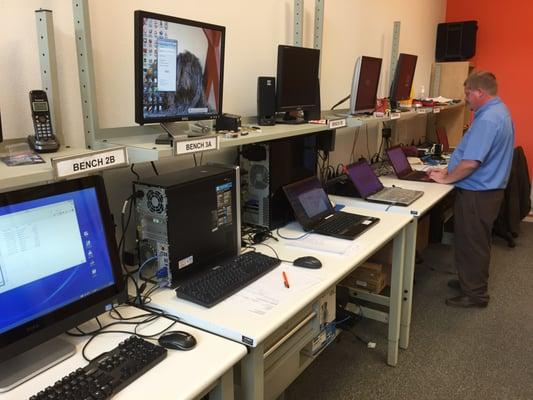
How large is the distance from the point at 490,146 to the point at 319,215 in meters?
1.27

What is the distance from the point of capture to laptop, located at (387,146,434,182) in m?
3.25

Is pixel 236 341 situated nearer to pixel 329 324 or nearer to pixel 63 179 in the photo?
pixel 63 179

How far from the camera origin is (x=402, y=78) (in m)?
3.43

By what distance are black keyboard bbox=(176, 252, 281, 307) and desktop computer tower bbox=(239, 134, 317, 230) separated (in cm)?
38

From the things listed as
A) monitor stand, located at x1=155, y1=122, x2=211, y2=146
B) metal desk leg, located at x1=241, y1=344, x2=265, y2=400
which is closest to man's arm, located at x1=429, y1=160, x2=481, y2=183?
monitor stand, located at x1=155, y1=122, x2=211, y2=146

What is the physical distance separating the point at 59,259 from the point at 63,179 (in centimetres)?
21

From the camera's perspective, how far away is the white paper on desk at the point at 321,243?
6.24 ft

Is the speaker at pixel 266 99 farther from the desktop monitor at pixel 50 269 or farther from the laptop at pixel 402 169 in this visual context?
the laptop at pixel 402 169

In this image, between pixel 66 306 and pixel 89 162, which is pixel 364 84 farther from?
pixel 66 306

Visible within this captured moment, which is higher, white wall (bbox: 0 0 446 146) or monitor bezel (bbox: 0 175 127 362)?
white wall (bbox: 0 0 446 146)

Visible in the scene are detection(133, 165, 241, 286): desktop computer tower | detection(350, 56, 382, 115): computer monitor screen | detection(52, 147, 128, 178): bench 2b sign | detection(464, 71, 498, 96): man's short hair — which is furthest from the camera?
detection(464, 71, 498, 96): man's short hair

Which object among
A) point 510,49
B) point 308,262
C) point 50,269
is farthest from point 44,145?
point 510,49

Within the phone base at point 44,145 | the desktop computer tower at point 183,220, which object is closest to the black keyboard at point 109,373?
the desktop computer tower at point 183,220

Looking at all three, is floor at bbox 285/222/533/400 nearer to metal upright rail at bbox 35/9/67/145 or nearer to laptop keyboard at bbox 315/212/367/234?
laptop keyboard at bbox 315/212/367/234
